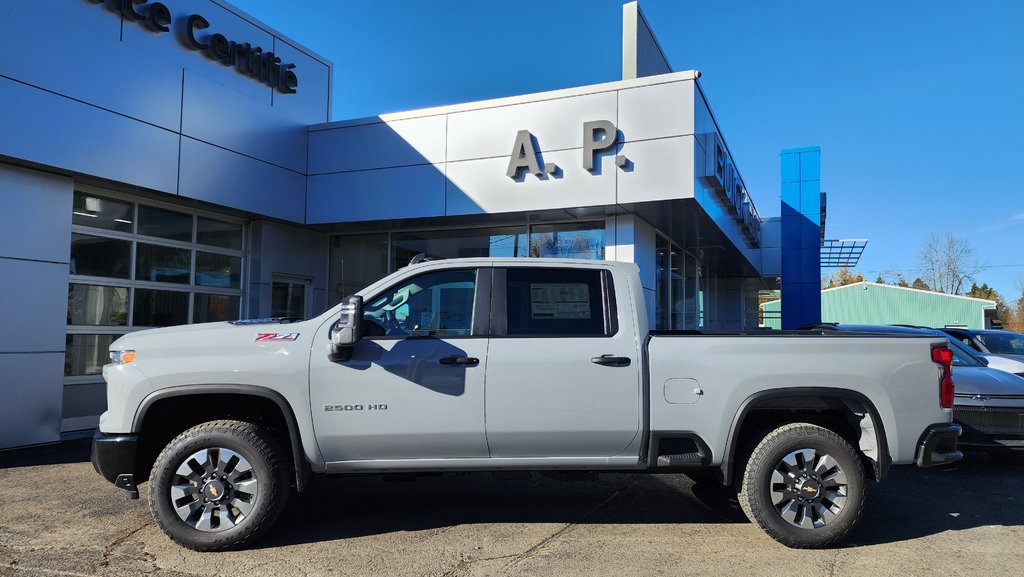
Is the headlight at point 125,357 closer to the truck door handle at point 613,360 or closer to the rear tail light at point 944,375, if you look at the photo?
the truck door handle at point 613,360

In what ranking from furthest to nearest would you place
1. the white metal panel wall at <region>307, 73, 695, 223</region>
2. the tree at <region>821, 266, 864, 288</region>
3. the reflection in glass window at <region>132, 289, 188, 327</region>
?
the tree at <region>821, 266, 864, 288</region>
the reflection in glass window at <region>132, 289, 188, 327</region>
the white metal panel wall at <region>307, 73, 695, 223</region>

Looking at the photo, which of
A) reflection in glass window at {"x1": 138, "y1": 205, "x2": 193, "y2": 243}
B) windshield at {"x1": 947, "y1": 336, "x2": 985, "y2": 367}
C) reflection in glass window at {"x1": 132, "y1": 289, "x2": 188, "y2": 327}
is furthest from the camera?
reflection in glass window at {"x1": 138, "y1": 205, "x2": 193, "y2": 243}

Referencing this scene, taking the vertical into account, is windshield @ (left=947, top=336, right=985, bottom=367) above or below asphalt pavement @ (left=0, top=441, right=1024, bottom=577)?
above

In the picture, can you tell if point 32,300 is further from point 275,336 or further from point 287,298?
point 275,336

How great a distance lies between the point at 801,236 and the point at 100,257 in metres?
16.6

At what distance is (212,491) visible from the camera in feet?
14.2

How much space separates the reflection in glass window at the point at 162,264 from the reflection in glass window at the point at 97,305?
1.38ft

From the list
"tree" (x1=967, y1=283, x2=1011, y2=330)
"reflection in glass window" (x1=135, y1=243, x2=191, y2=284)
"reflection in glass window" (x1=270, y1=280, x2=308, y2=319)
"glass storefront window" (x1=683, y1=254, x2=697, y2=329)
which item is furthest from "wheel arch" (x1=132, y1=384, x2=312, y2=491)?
"tree" (x1=967, y1=283, x2=1011, y2=330)

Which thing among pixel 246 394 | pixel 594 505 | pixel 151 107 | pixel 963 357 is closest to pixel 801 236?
pixel 963 357

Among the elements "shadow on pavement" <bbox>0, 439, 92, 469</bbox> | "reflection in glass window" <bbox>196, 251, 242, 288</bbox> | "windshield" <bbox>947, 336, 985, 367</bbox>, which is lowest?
"shadow on pavement" <bbox>0, 439, 92, 469</bbox>

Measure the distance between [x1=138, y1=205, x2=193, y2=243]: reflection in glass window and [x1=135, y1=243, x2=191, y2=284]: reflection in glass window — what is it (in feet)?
0.65

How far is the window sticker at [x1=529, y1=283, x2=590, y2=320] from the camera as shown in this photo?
4.67 meters

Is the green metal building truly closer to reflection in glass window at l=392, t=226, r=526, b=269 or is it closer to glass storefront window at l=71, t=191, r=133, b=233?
reflection in glass window at l=392, t=226, r=526, b=269

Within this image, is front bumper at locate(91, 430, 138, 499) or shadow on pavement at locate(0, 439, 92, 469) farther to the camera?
Answer: shadow on pavement at locate(0, 439, 92, 469)
